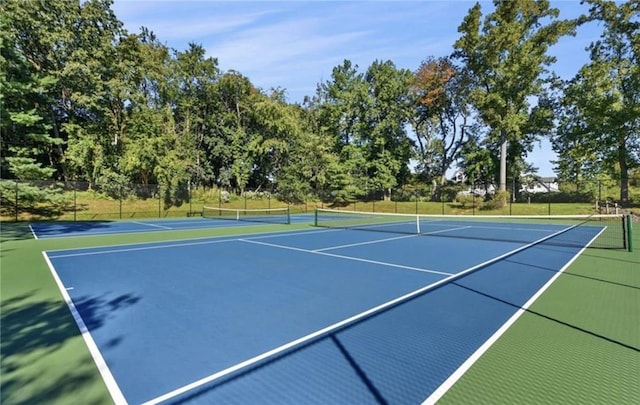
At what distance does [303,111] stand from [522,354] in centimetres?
4098

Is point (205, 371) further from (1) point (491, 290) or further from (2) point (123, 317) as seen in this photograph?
(1) point (491, 290)

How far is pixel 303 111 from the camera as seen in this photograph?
42.2m

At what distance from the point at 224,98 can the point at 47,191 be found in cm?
1844

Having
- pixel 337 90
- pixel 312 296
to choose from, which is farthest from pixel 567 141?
pixel 312 296

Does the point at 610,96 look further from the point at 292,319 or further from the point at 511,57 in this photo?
the point at 292,319

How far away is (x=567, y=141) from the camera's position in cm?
3144

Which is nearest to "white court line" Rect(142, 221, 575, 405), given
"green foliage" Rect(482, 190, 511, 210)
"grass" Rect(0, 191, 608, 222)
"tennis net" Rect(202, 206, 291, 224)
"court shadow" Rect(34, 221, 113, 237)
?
"court shadow" Rect(34, 221, 113, 237)

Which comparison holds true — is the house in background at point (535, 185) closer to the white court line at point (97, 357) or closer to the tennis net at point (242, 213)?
the tennis net at point (242, 213)

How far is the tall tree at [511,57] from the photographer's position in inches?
1062

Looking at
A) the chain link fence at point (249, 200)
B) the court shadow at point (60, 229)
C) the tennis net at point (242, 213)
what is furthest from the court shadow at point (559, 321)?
the chain link fence at point (249, 200)

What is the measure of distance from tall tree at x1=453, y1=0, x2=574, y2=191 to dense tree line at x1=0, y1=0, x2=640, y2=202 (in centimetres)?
10

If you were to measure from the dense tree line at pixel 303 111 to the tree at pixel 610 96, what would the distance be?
0.09m

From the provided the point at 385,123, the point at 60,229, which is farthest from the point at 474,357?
the point at 385,123

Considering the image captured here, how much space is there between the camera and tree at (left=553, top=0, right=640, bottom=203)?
25.4 m
